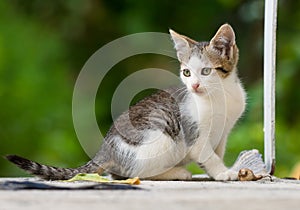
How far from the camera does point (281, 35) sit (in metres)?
4.48

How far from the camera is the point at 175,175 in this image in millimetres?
2092

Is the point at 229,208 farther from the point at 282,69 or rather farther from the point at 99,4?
the point at 99,4

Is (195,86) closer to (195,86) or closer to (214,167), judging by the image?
(195,86)

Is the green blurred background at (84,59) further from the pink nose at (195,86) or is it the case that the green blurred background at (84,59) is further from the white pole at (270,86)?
the pink nose at (195,86)

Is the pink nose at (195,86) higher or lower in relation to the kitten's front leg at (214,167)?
higher

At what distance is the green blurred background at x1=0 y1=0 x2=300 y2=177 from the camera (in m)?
4.11

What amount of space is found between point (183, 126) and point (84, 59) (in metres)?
2.51

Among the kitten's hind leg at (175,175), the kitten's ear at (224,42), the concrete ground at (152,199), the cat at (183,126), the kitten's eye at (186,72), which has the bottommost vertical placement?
the concrete ground at (152,199)

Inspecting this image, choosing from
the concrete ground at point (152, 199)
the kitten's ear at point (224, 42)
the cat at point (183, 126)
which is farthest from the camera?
the kitten's ear at point (224, 42)

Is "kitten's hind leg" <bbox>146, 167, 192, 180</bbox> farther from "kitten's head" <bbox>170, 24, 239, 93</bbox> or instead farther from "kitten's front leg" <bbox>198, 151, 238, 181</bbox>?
"kitten's head" <bbox>170, 24, 239, 93</bbox>

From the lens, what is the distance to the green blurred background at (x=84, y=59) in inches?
162

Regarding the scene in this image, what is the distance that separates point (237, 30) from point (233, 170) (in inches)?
106

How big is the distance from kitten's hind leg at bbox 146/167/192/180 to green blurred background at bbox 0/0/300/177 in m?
1.69

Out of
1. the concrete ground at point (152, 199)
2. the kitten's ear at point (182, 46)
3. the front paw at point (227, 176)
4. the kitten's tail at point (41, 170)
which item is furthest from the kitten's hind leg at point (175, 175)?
the concrete ground at point (152, 199)
